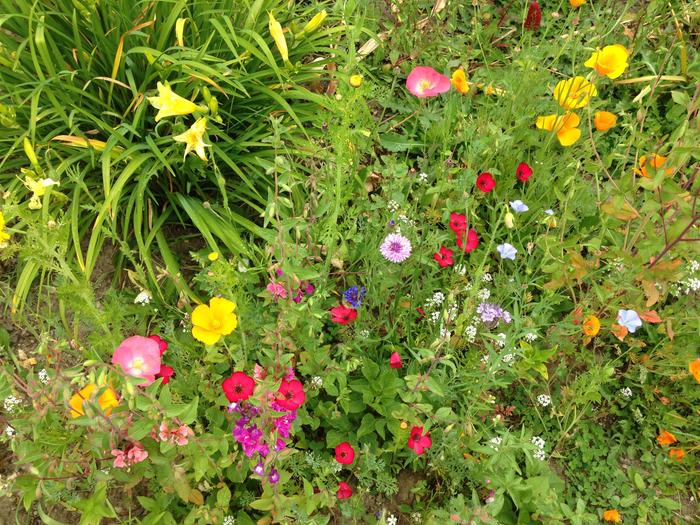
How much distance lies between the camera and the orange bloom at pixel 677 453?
1.93 m

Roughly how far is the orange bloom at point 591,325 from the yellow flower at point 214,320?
118cm

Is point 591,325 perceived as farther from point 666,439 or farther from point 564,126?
point 564,126

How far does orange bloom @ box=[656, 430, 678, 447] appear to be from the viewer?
195 centimetres

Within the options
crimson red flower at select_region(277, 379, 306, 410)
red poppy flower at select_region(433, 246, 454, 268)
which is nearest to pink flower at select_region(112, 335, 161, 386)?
crimson red flower at select_region(277, 379, 306, 410)

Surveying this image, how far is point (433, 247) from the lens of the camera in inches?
72.2

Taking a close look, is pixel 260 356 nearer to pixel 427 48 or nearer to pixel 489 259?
pixel 489 259

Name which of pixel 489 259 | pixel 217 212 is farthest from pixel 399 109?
pixel 217 212

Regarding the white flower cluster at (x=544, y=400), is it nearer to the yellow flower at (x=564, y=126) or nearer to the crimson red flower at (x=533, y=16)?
the yellow flower at (x=564, y=126)

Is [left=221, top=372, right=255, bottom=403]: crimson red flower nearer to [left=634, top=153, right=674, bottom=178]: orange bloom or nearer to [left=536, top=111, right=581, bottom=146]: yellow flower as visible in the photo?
[left=634, top=153, right=674, bottom=178]: orange bloom

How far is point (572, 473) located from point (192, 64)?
1.88 m

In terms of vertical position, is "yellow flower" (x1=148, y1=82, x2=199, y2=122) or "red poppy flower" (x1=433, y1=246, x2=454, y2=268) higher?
"yellow flower" (x1=148, y1=82, x2=199, y2=122)

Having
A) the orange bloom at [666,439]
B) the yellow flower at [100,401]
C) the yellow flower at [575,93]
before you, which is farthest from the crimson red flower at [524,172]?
the yellow flower at [100,401]

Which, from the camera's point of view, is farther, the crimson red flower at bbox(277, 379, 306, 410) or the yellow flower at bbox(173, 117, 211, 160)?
the yellow flower at bbox(173, 117, 211, 160)

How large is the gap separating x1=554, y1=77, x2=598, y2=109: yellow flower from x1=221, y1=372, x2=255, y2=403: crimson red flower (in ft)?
5.02
